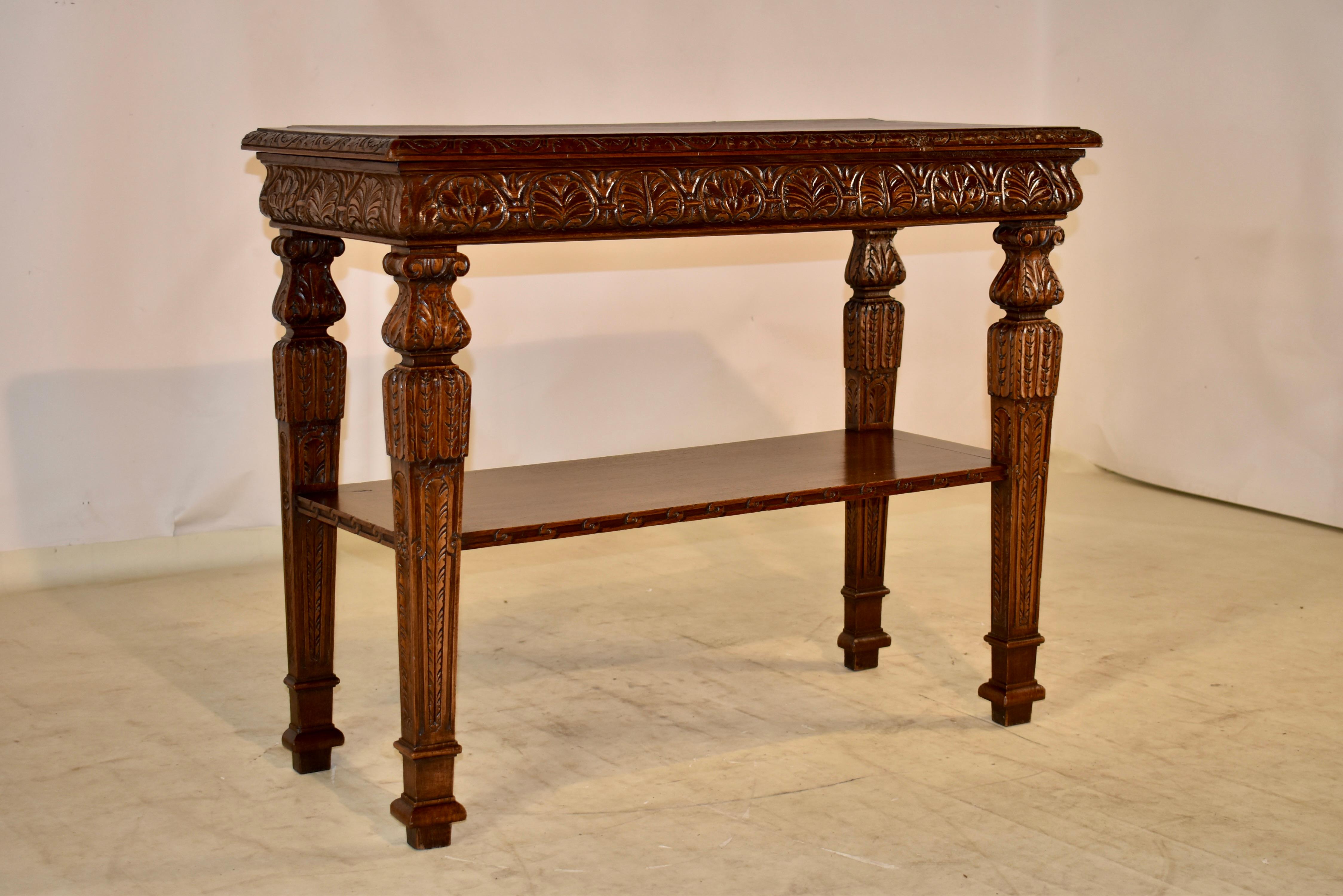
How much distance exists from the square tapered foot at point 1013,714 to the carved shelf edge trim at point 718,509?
50 centimetres

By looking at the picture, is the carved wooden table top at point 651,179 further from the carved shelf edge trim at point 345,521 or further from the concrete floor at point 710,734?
the concrete floor at point 710,734

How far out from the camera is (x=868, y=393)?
3.60 m

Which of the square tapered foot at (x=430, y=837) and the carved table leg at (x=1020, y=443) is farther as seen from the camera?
the carved table leg at (x=1020, y=443)

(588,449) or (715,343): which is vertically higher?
(715,343)

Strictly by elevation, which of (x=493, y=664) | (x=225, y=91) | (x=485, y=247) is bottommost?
(x=493, y=664)

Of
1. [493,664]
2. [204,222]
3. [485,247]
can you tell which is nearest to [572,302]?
[485,247]

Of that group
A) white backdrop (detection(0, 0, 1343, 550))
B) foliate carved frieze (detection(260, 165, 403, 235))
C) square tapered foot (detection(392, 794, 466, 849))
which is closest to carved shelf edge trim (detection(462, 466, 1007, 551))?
square tapered foot (detection(392, 794, 466, 849))

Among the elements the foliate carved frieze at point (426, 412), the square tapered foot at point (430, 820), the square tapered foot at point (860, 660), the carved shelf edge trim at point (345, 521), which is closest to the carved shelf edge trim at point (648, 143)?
the foliate carved frieze at point (426, 412)

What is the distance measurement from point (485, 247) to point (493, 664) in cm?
164

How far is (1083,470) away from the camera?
611 centimetres

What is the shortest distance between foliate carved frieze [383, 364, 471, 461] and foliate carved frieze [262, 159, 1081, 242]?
237mm

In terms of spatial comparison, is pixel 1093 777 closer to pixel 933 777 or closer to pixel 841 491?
pixel 933 777

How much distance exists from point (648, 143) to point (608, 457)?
94 centimetres

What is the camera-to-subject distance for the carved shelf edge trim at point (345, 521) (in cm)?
265
